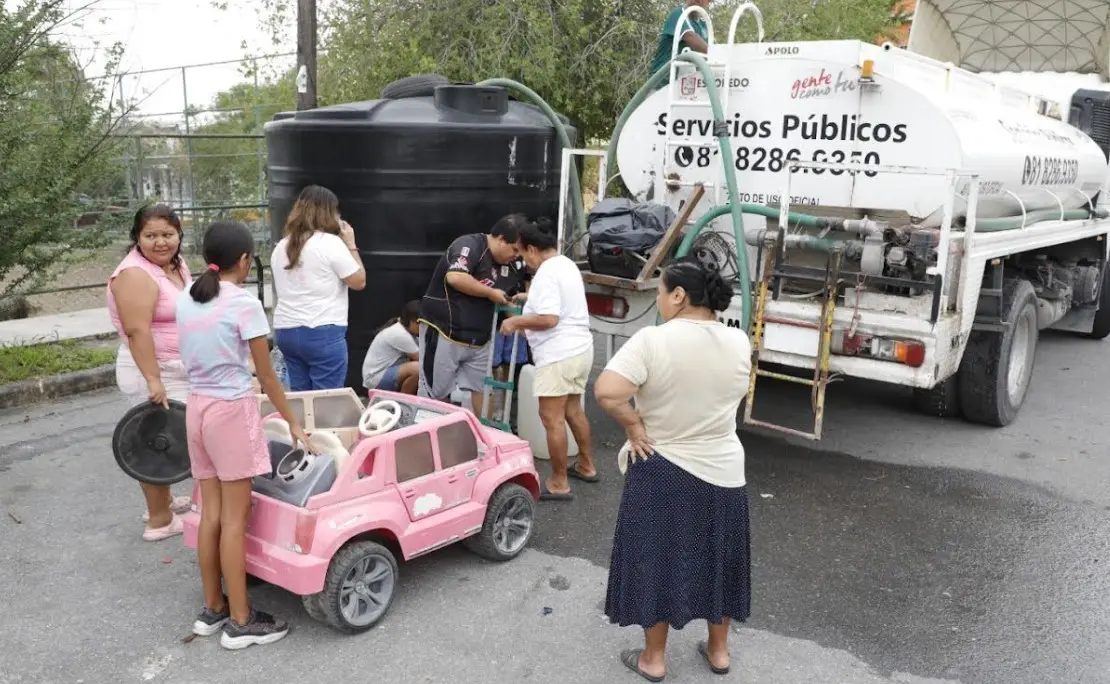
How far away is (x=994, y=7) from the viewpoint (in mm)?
9664

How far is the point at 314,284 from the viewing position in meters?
4.80

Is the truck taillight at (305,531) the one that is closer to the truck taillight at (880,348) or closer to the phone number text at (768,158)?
the truck taillight at (880,348)

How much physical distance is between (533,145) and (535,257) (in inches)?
74.6

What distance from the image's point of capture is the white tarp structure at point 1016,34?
30.8 ft

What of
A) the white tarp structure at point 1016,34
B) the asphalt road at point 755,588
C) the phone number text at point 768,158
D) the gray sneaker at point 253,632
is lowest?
the asphalt road at point 755,588

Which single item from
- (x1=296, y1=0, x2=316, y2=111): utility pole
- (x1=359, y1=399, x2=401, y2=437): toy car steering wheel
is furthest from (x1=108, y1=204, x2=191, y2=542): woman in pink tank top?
(x1=296, y1=0, x2=316, y2=111): utility pole

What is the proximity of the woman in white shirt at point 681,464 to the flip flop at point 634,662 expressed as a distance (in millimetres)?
14

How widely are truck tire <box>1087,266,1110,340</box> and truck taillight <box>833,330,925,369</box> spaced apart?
18.1 feet

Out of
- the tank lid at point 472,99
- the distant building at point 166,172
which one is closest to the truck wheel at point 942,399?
the tank lid at point 472,99

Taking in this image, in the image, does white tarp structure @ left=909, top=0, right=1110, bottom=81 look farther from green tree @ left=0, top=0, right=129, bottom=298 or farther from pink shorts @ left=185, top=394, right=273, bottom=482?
pink shorts @ left=185, top=394, right=273, bottom=482

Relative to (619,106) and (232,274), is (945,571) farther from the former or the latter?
(619,106)

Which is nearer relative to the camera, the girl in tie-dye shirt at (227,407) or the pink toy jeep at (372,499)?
the girl in tie-dye shirt at (227,407)

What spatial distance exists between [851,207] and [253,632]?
407 centimetres

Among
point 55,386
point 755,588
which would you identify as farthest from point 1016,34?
point 55,386
